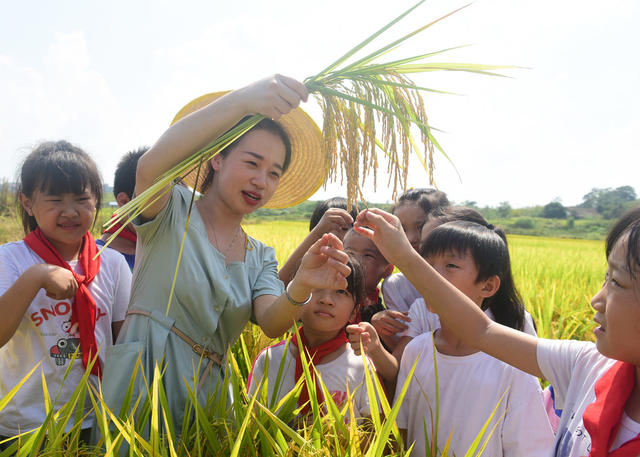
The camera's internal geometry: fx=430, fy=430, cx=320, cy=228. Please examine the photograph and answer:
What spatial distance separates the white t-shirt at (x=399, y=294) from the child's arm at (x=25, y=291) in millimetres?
1660

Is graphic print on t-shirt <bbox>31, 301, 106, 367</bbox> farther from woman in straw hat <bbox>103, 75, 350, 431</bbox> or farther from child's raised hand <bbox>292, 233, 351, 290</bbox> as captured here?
child's raised hand <bbox>292, 233, 351, 290</bbox>

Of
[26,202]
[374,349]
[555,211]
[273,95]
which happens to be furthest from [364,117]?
[555,211]

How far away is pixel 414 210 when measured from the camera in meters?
2.91

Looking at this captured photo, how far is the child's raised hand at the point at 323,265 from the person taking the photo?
1579 mm

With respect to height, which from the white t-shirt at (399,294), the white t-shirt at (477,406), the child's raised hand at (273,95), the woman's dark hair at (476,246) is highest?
the child's raised hand at (273,95)

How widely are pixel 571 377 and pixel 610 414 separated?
0.26m

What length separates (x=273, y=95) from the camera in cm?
128

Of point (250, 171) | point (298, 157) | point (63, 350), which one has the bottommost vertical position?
point (63, 350)

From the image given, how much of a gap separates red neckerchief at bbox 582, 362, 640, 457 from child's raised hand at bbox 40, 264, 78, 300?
1753 millimetres

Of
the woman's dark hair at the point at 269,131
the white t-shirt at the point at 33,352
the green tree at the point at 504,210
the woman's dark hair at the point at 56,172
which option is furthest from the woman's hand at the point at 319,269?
the green tree at the point at 504,210

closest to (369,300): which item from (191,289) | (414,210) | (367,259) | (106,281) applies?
(367,259)

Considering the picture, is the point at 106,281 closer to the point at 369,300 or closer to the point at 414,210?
the point at 369,300

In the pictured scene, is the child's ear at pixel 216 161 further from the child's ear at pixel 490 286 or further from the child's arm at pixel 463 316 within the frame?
the child's ear at pixel 490 286

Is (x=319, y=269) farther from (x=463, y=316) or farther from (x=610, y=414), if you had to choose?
(x=610, y=414)
